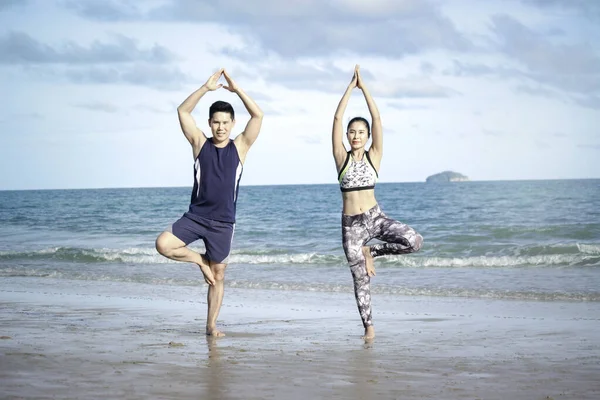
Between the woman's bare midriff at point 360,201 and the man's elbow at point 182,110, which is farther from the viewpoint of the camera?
the woman's bare midriff at point 360,201

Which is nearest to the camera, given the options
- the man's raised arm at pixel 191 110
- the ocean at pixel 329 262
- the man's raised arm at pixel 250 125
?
the man's raised arm at pixel 191 110

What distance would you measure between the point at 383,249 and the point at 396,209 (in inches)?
1663

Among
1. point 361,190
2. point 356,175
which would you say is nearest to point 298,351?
point 361,190

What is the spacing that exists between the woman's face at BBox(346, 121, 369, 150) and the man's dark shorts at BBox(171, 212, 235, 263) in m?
1.46

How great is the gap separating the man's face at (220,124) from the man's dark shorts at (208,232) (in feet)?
2.67

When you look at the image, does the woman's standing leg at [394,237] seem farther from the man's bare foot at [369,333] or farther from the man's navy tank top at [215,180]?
the man's navy tank top at [215,180]

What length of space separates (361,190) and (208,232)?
1.56m

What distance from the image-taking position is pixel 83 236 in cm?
3108

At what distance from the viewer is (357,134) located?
7.71m

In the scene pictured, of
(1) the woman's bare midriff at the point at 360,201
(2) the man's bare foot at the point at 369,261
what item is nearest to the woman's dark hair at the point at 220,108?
(1) the woman's bare midriff at the point at 360,201

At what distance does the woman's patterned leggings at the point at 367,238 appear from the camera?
7.60 meters

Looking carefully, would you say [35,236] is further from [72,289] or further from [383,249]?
[383,249]

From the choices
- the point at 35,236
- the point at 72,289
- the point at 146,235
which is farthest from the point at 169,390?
the point at 35,236

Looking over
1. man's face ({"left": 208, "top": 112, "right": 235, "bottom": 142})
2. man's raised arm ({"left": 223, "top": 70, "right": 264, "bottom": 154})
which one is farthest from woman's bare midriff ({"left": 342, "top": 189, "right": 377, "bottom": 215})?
man's face ({"left": 208, "top": 112, "right": 235, "bottom": 142})
